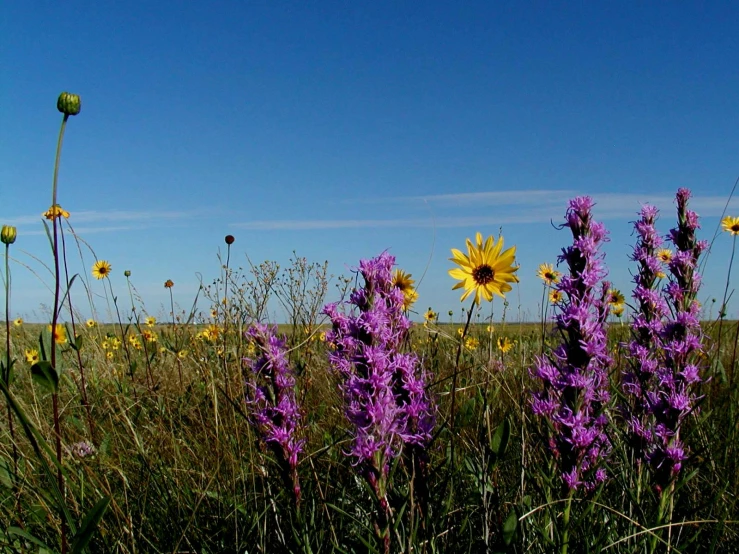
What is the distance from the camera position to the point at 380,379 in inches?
57.8

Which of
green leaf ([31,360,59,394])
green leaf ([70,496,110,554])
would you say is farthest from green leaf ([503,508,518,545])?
green leaf ([31,360,59,394])

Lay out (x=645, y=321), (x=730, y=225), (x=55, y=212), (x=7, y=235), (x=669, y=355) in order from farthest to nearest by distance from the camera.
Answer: (x=730, y=225) → (x=645, y=321) → (x=669, y=355) → (x=7, y=235) → (x=55, y=212)

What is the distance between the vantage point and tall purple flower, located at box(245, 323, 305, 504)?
1.82m

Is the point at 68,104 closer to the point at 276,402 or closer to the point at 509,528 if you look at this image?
the point at 276,402

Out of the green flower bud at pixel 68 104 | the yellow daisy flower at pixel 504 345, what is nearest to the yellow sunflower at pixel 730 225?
the yellow daisy flower at pixel 504 345

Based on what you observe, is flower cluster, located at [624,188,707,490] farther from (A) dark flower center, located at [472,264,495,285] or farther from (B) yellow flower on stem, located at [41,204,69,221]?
(B) yellow flower on stem, located at [41,204,69,221]

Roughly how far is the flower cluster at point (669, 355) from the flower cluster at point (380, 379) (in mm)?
1091

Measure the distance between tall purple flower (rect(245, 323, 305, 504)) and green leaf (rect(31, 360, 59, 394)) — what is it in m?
0.54

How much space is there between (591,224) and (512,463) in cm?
158

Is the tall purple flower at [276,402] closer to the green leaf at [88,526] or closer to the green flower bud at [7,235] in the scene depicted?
the green leaf at [88,526]

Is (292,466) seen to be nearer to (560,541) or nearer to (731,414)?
(560,541)

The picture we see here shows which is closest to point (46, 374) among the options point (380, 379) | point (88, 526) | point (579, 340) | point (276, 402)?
point (88, 526)

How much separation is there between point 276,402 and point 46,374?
652 mm

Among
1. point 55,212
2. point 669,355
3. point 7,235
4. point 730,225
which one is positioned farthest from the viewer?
Result: point 730,225
